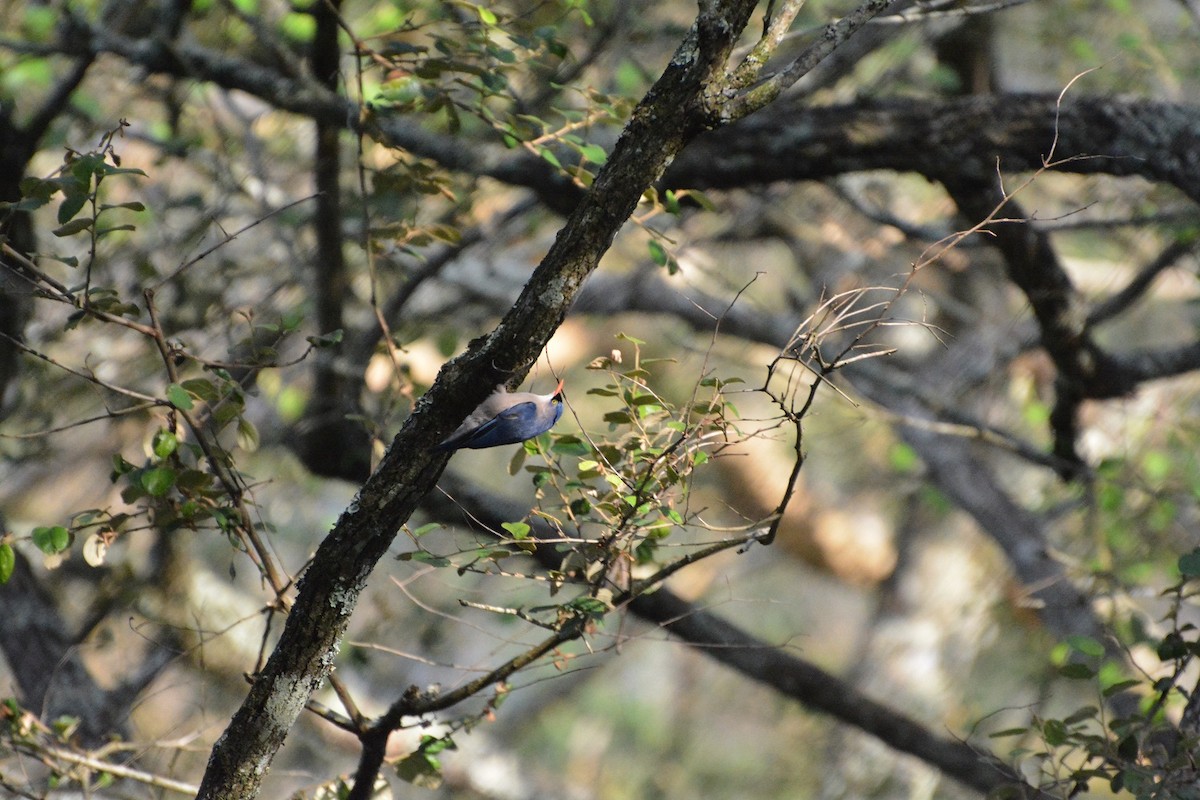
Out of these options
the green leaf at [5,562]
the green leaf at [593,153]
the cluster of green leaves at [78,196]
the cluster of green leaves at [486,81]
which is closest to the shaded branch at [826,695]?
the cluster of green leaves at [486,81]

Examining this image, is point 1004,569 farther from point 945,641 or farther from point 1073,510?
point 1073,510

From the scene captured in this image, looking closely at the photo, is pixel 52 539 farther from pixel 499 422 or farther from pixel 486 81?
pixel 486 81

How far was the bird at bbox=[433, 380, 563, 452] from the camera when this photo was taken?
155 cm

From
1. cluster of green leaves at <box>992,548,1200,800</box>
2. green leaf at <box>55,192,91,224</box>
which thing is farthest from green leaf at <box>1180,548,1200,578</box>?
green leaf at <box>55,192,91,224</box>

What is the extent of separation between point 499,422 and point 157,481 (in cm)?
63

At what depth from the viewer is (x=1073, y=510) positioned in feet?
14.6

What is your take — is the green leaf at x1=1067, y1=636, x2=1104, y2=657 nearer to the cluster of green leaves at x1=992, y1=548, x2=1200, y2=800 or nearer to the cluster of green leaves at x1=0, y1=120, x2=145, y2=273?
the cluster of green leaves at x1=992, y1=548, x2=1200, y2=800

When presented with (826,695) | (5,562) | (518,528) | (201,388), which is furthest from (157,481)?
(826,695)

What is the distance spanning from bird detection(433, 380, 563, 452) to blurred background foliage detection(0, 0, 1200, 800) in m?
0.11

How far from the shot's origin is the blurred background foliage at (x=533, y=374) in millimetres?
1943

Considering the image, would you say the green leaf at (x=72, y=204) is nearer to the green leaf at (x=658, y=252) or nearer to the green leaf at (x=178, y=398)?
the green leaf at (x=178, y=398)

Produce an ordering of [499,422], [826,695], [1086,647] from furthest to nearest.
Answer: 1. [826,695]
2. [1086,647]
3. [499,422]

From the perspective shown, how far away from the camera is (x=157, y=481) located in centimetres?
177

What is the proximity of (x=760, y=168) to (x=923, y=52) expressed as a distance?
9.88 feet
